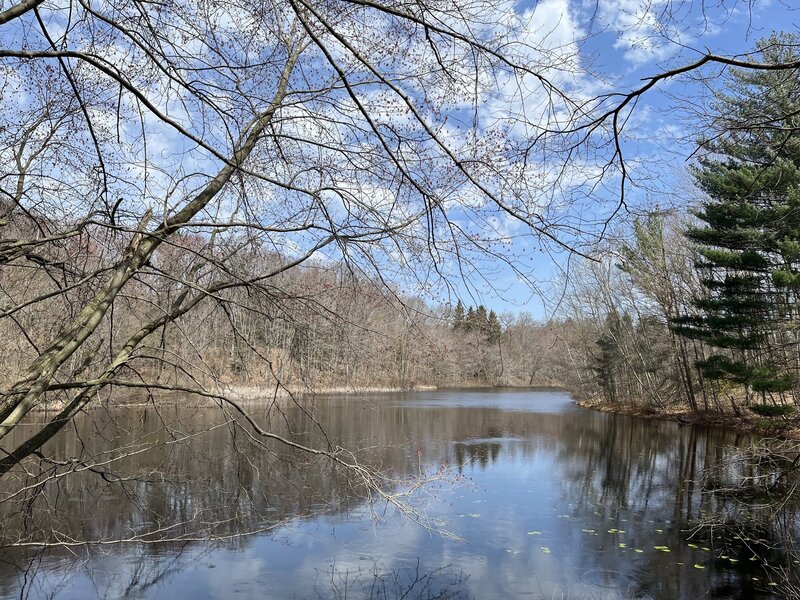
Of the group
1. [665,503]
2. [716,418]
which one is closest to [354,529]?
[665,503]

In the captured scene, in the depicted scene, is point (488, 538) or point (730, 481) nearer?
point (488, 538)

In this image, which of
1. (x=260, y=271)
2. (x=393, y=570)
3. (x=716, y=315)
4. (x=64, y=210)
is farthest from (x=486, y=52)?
(x=716, y=315)

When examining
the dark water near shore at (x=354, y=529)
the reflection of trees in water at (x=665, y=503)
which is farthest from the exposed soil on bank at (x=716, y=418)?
the dark water near shore at (x=354, y=529)

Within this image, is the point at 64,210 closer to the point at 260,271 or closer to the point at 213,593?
the point at 260,271

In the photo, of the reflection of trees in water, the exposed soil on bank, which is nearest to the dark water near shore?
the reflection of trees in water

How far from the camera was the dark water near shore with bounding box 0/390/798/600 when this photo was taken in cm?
669

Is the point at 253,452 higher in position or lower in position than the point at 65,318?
lower

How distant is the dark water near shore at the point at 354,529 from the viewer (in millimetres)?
6691

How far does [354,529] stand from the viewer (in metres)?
9.00

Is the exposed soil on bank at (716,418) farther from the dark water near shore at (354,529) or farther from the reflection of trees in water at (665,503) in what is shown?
the dark water near shore at (354,529)

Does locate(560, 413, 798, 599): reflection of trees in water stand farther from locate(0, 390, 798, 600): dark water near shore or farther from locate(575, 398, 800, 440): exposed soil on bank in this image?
locate(575, 398, 800, 440): exposed soil on bank

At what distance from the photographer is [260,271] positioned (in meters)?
4.37

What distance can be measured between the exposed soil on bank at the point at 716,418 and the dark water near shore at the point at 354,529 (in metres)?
2.87

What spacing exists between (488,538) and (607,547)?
1.64 m
